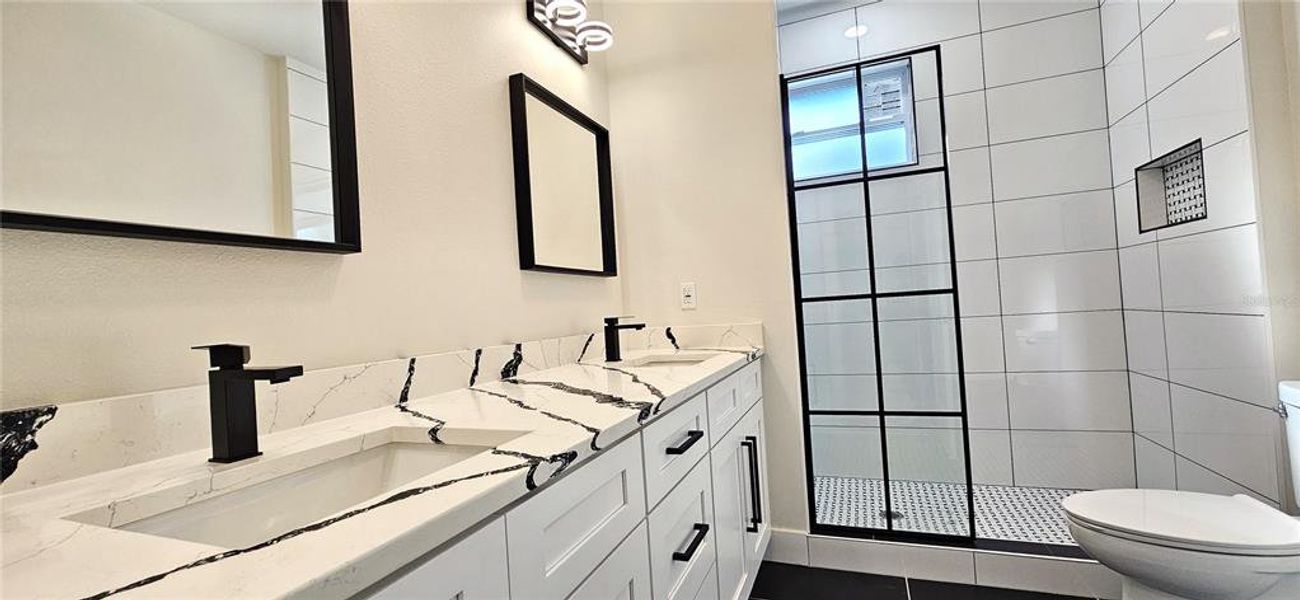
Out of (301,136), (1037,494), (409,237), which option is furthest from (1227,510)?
(301,136)

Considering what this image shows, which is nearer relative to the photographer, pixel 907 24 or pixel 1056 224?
pixel 1056 224

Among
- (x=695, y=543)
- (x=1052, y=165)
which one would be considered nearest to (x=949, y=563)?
(x=695, y=543)

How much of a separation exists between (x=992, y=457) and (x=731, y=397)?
1735 mm

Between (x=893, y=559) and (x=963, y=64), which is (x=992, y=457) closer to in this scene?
(x=893, y=559)

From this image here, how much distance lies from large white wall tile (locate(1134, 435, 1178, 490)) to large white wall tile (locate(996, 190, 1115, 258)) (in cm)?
87

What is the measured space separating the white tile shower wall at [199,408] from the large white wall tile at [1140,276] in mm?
2322

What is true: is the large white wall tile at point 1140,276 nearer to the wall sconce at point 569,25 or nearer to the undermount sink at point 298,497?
the wall sconce at point 569,25

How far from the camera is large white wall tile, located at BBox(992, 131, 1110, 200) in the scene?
2.42 m

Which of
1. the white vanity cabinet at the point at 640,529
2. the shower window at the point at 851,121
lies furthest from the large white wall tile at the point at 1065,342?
the white vanity cabinet at the point at 640,529

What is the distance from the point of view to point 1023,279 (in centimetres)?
255

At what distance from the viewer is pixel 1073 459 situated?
2473 mm

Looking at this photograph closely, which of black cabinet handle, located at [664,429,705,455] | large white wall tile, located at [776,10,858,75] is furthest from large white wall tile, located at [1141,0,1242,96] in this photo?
black cabinet handle, located at [664,429,705,455]

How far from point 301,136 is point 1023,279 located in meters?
2.87

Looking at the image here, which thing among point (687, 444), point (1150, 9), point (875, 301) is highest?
point (1150, 9)
